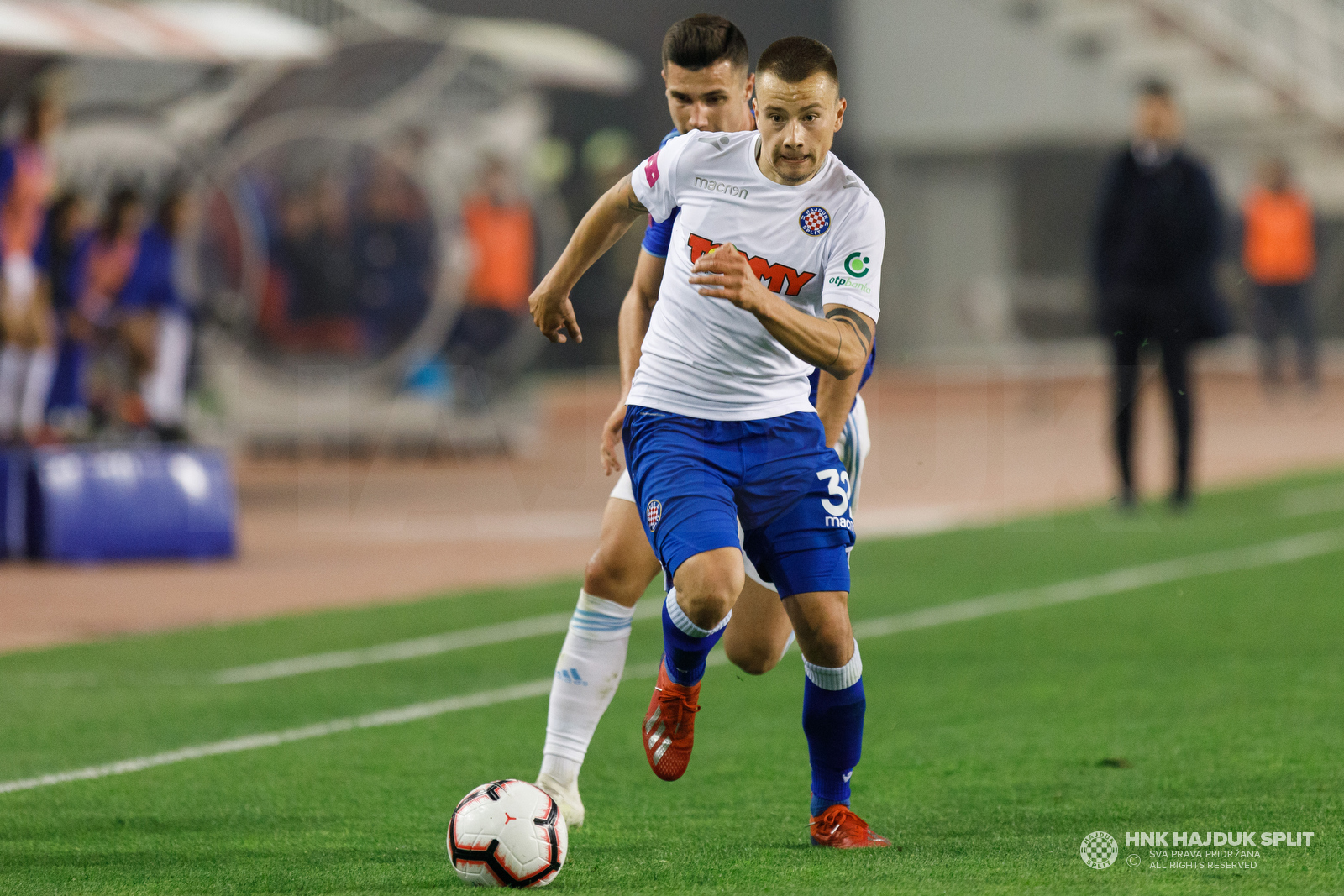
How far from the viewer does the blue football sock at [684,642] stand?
17.2 ft

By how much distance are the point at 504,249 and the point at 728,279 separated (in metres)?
14.8

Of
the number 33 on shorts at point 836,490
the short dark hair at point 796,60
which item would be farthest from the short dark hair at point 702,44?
the number 33 on shorts at point 836,490

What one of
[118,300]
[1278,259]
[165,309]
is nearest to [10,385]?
[118,300]

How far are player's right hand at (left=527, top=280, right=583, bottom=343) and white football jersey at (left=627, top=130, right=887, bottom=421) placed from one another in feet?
0.79

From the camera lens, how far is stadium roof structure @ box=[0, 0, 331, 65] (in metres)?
14.1

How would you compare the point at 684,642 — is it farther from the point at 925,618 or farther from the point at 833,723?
the point at 925,618

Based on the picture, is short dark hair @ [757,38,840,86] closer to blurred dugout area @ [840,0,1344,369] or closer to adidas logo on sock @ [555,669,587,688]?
adidas logo on sock @ [555,669,587,688]

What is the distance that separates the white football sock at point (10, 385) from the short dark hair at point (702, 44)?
35.8ft

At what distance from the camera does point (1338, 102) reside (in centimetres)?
2814

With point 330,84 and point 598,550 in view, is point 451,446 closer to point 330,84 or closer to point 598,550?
point 330,84

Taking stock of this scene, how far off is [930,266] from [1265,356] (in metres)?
7.13

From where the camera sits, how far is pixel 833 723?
17.2 feet

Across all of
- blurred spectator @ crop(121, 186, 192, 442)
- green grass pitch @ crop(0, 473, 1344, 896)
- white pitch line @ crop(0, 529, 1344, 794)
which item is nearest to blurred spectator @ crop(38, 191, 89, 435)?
blurred spectator @ crop(121, 186, 192, 442)

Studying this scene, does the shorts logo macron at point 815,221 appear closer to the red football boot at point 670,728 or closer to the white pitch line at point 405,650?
the red football boot at point 670,728
